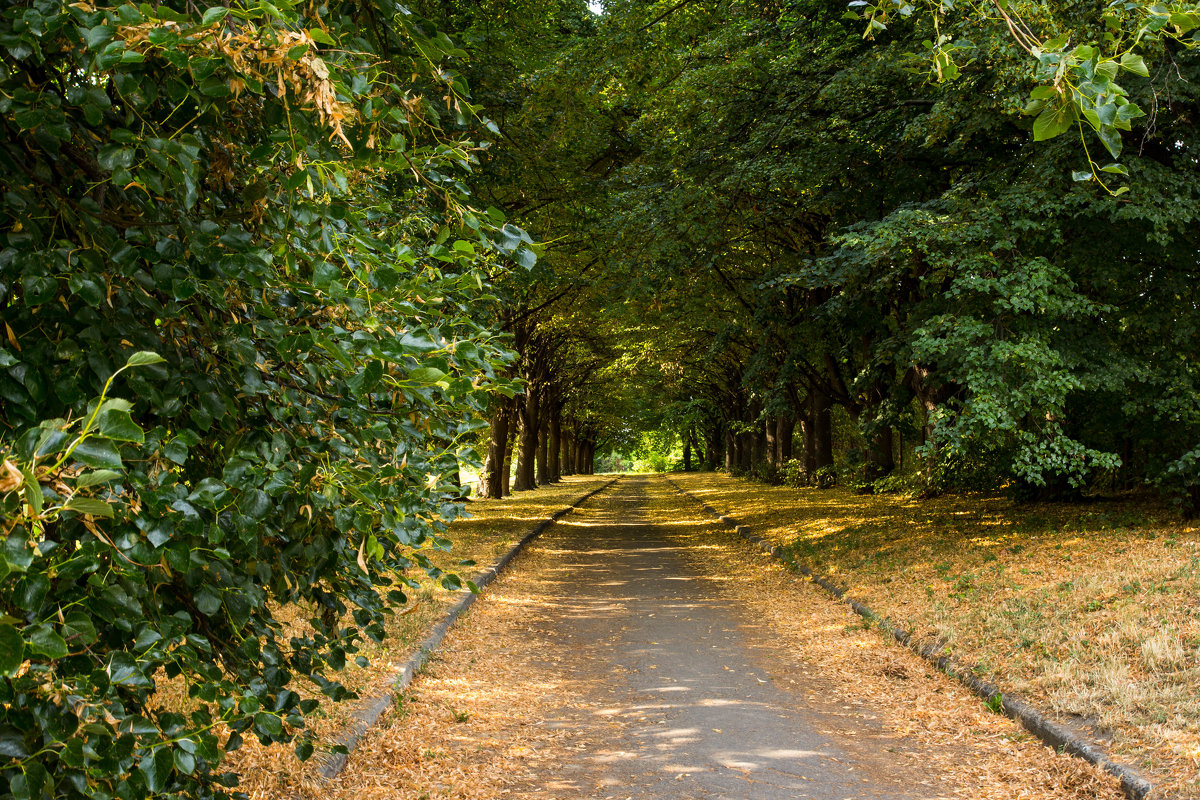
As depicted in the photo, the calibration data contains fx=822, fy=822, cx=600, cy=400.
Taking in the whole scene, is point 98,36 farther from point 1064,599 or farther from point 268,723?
point 1064,599

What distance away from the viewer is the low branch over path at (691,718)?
479 cm

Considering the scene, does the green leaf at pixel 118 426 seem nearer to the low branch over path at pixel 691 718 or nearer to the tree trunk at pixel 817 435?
the low branch over path at pixel 691 718

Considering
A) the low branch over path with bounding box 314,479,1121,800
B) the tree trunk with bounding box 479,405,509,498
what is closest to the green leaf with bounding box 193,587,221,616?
the low branch over path with bounding box 314,479,1121,800

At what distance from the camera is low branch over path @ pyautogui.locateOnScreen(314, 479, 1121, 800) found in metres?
4.79

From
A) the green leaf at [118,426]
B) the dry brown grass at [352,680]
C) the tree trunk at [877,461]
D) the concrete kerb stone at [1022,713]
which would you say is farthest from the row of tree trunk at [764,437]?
the green leaf at [118,426]

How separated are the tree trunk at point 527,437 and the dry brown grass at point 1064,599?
16002 mm

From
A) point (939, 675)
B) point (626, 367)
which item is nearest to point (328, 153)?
point (939, 675)

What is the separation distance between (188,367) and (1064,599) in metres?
8.18

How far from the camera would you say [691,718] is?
595cm

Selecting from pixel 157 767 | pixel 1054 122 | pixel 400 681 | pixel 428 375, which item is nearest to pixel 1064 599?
pixel 400 681

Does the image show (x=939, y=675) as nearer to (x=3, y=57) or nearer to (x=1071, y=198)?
(x=1071, y=198)

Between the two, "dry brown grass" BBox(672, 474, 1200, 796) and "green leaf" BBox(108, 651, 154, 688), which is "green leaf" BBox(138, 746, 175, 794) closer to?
"green leaf" BBox(108, 651, 154, 688)

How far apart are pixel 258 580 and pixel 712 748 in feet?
12.2

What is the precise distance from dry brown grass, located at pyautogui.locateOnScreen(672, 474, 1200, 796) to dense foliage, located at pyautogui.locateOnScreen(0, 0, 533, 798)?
4.45 meters
